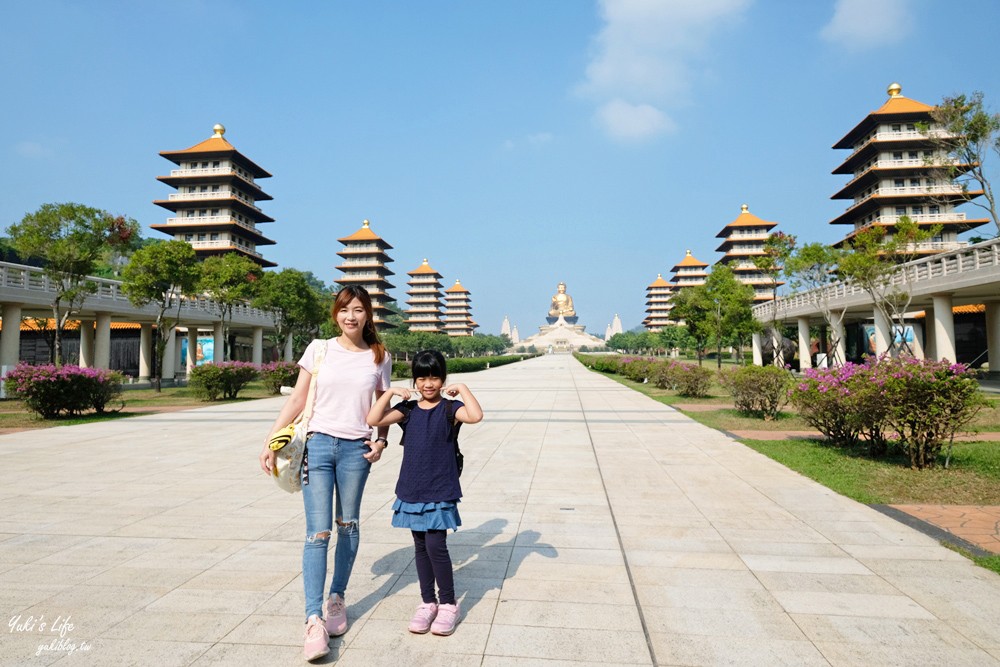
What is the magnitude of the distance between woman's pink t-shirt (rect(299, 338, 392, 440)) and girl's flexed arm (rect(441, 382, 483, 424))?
15.4 inches

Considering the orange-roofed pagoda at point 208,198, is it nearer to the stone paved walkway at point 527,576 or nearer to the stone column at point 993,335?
the stone paved walkway at point 527,576

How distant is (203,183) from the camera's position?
4447 centimetres

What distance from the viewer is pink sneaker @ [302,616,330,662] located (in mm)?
2256

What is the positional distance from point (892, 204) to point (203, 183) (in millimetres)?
55132

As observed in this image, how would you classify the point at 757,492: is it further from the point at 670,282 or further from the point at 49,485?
the point at 670,282

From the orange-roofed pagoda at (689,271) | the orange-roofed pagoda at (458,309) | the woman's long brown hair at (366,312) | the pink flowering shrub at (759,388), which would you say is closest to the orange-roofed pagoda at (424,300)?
the orange-roofed pagoda at (458,309)

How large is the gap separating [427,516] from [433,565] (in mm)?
254

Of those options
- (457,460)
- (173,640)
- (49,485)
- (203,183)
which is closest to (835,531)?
(457,460)

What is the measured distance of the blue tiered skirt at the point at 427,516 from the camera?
2469 millimetres

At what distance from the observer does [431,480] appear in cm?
250

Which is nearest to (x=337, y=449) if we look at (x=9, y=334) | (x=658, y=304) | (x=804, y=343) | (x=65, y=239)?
(x=65, y=239)

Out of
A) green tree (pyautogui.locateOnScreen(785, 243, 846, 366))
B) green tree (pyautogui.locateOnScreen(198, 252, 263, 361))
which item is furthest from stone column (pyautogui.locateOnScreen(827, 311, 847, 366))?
green tree (pyautogui.locateOnScreen(198, 252, 263, 361))

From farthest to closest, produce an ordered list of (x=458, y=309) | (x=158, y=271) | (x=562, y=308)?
1. (x=562, y=308)
2. (x=458, y=309)
3. (x=158, y=271)

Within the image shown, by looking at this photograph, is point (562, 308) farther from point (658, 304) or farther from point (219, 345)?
point (219, 345)
